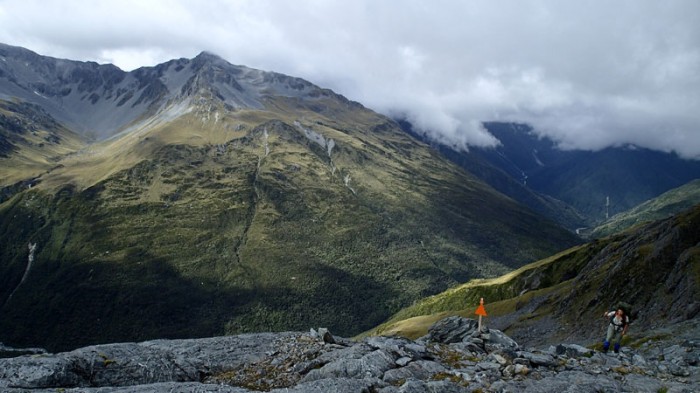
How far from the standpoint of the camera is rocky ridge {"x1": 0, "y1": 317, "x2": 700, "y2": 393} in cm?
2069

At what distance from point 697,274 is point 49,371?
65317 mm

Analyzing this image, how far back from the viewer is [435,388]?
2016cm

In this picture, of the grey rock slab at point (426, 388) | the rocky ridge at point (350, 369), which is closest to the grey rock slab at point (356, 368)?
the rocky ridge at point (350, 369)

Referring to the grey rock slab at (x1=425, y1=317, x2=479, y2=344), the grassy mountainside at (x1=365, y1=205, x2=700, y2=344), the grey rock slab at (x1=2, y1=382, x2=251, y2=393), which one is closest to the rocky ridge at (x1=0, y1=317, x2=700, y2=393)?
the grey rock slab at (x1=2, y1=382, x2=251, y2=393)

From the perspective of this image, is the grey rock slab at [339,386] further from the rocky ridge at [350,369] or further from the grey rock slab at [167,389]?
the grey rock slab at [167,389]

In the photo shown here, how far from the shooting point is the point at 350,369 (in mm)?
23188

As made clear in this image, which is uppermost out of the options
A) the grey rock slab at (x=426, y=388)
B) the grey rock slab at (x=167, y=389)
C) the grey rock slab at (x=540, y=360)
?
the grey rock slab at (x=540, y=360)

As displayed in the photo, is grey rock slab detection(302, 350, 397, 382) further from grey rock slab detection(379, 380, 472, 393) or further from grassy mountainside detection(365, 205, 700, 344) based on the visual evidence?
grassy mountainside detection(365, 205, 700, 344)

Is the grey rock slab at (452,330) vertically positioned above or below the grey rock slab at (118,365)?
above

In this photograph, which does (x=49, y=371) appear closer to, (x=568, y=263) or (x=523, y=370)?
(x=523, y=370)

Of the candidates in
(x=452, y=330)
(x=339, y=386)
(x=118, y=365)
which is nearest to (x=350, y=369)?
(x=339, y=386)

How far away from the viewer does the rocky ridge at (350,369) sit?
20688 millimetres

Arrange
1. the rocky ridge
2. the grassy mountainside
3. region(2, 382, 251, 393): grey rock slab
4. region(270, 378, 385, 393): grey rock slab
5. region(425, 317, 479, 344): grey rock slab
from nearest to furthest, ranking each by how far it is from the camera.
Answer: region(2, 382, 251, 393): grey rock slab → region(270, 378, 385, 393): grey rock slab → the rocky ridge → region(425, 317, 479, 344): grey rock slab → the grassy mountainside

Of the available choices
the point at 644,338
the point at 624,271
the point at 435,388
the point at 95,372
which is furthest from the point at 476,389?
the point at 624,271
